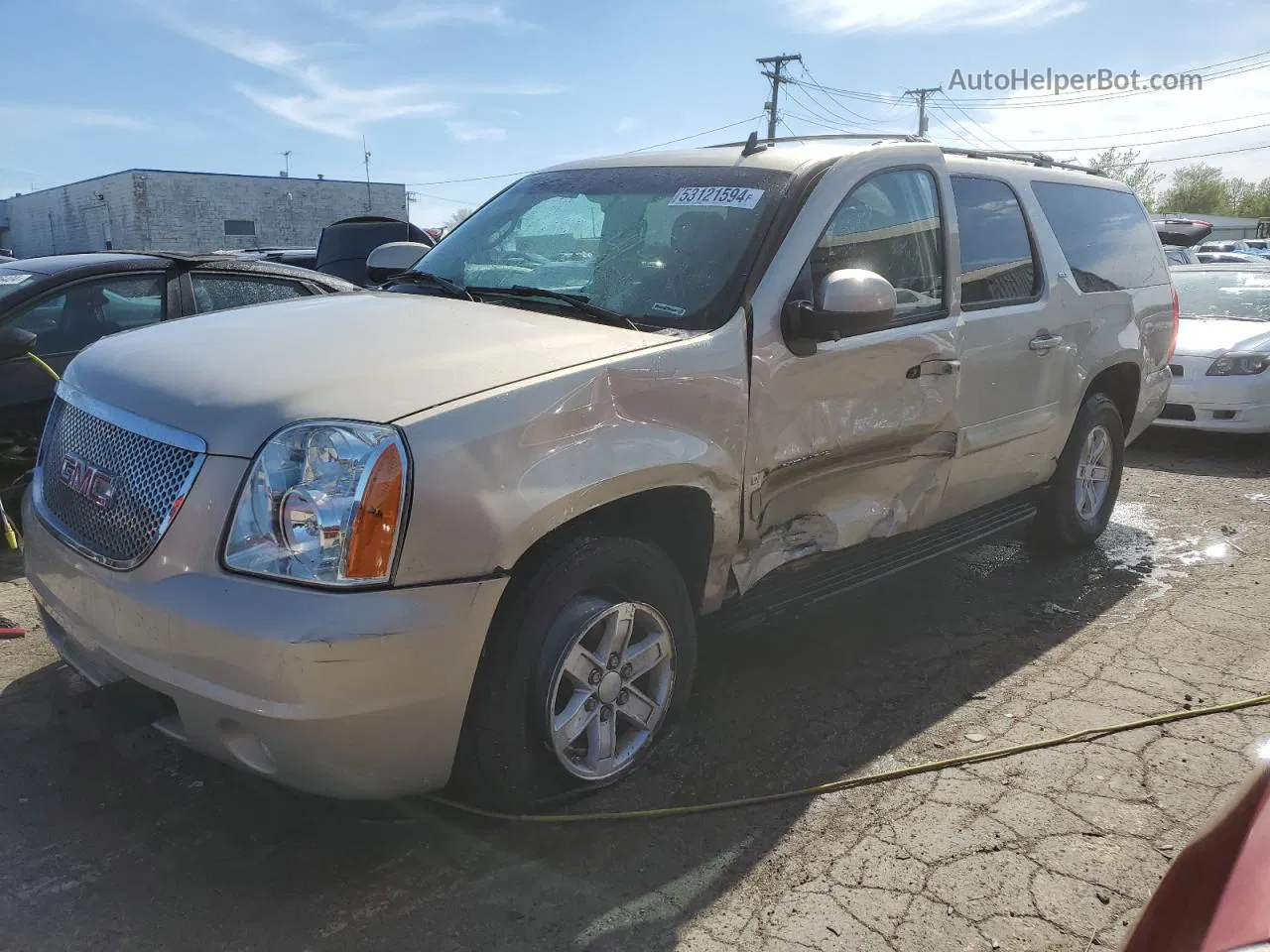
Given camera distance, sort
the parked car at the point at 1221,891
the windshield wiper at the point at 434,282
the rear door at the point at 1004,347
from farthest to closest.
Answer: the rear door at the point at 1004,347, the windshield wiper at the point at 434,282, the parked car at the point at 1221,891

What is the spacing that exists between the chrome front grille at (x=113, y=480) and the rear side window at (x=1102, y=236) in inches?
156

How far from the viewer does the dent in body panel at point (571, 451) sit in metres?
2.39

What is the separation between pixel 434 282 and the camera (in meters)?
3.80

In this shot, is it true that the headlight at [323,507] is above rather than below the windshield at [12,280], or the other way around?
below

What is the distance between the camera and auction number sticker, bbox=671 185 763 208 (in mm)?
3487

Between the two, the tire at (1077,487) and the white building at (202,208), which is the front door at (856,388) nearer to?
Answer: the tire at (1077,487)

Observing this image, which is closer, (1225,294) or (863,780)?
(863,780)

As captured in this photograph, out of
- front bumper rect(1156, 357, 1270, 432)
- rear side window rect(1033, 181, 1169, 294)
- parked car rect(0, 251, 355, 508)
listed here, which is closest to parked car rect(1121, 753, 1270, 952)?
rear side window rect(1033, 181, 1169, 294)

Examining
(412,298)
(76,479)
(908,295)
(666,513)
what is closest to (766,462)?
(666,513)

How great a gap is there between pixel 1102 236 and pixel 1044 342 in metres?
1.09

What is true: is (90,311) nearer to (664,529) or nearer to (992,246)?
(664,529)

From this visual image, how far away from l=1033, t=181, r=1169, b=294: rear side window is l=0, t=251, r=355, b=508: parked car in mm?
3997

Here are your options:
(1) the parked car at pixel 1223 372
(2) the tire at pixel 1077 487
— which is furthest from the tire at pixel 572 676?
(1) the parked car at pixel 1223 372

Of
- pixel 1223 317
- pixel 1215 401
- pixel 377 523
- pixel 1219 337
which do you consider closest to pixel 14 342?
pixel 377 523
